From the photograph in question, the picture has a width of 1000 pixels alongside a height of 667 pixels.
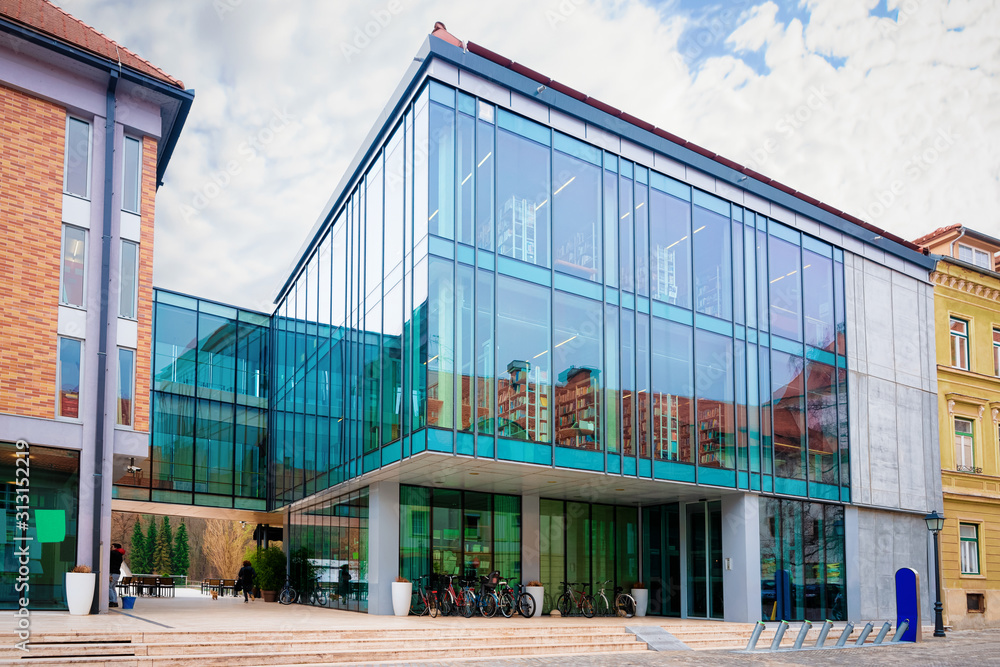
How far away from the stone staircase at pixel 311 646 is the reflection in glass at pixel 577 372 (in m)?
4.30

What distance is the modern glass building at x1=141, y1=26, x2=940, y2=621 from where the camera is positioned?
1947cm

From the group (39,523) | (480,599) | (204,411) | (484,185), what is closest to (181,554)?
(204,411)

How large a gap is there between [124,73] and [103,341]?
5.94 meters

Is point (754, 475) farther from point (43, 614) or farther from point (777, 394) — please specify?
point (43, 614)

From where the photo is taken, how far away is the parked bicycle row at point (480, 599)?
21156mm

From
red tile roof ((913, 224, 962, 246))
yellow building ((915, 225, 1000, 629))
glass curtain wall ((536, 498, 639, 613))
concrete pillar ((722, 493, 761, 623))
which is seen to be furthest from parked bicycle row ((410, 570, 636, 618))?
red tile roof ((913, 224, 962, 246))

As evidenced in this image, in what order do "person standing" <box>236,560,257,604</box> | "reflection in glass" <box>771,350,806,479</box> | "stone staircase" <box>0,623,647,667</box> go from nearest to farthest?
"stone staircase" <box>0,623,647,667</box>, "reflection in glass" <box>771,350,806,479</box>, "person standing" <box>236,560,257,604</box>

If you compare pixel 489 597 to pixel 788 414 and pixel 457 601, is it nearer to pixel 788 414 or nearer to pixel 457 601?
pixel 457 601

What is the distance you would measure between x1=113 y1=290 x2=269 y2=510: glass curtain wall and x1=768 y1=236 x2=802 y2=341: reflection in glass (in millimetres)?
19867

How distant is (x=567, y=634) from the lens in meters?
17.8

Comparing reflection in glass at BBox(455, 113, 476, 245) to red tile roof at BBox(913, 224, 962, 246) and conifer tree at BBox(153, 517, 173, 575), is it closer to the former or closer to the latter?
red tile roof at BBox(913, 224, 962, 246)

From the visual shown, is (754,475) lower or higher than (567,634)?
higher

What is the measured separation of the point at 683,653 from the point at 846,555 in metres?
10.1

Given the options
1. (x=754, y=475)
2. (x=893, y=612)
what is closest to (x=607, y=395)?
(x=754, y=475)
